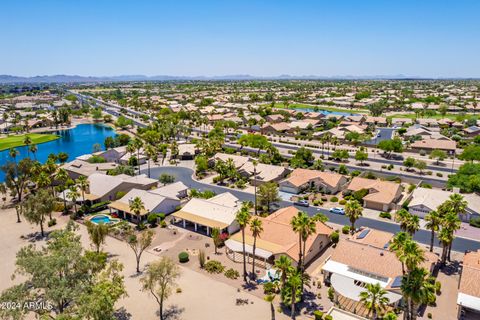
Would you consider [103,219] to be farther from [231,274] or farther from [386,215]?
[386,215]

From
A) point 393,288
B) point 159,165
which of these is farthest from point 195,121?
point 393,288

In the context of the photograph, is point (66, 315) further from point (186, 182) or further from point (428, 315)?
point (186, 182)

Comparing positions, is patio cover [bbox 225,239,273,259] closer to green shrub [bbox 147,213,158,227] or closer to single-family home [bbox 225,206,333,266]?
single-family home [bbox 225,206,333,266]

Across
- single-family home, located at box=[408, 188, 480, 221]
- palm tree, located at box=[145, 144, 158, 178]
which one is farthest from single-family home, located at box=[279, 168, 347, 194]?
palm tree, located at box=[145, 144, 158, 178]

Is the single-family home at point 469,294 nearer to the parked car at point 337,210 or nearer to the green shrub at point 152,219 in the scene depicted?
the parked car at point 337,210

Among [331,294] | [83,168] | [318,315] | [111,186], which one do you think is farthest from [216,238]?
[83,168]

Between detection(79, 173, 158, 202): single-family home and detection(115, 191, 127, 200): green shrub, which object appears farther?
detection(79, 173, 158, 202): single-family home
